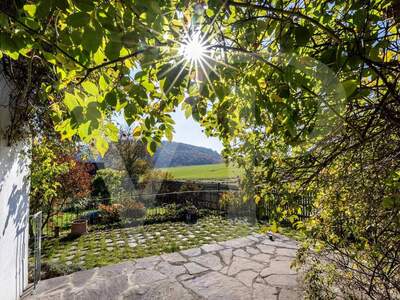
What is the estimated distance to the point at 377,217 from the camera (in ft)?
6.31

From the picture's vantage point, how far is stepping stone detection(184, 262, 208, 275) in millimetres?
4562

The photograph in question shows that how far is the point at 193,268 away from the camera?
4699mm

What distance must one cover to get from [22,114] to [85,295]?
2652 mm

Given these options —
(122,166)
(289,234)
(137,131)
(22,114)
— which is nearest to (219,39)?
(137,131)

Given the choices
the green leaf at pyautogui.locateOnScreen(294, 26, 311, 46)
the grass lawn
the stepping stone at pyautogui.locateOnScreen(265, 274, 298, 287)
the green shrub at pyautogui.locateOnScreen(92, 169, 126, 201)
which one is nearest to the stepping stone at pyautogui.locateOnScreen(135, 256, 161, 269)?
the grass lawn

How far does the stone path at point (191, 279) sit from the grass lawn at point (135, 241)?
495 mm

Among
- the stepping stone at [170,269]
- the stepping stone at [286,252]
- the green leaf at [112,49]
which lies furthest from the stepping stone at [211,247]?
the green leaf at [112,49]

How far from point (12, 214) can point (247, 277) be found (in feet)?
11.9

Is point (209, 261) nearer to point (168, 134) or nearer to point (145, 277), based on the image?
point (145, 277)

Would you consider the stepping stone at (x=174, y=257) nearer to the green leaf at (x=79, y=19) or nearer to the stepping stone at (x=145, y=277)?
the stepping stone at (x=145, y=277)

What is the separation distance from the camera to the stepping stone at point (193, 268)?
456 cm

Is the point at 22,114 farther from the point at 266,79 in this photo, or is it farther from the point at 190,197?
the point at 190,197

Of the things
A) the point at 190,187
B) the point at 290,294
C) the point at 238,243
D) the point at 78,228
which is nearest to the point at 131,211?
the point at 78,228

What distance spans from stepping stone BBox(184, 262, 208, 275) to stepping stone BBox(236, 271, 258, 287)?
2.15 ft
